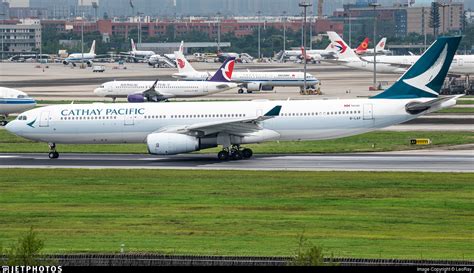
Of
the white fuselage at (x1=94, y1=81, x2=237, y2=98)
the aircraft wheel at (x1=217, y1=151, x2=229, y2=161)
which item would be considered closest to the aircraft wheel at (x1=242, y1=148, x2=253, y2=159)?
the aircraft wheel at (x1=217, y1=151, x2=229, y2=161)

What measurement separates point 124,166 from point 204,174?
5.81m

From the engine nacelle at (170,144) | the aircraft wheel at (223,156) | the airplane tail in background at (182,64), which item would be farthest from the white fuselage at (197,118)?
the airplane tail in background at (182,64)

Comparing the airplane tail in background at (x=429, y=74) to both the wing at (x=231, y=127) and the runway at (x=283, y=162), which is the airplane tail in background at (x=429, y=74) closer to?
the runway at (x=283, y=162)

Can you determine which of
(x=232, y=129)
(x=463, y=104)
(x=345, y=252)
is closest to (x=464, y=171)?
(x=232, y=129)

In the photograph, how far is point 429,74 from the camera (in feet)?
199

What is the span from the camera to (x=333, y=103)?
198 feet

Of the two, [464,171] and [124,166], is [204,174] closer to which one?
[124,166]

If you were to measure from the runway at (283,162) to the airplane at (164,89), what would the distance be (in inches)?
1847

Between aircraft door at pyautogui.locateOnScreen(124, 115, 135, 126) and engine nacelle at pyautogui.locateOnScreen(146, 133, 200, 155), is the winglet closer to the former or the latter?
engine nacelle at pyautogui.locateOnScreen(146, 133, 200, 155)

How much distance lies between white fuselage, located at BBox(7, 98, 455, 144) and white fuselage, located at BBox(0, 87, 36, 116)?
851 inches

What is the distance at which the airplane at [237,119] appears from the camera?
Result: 59.0 metres

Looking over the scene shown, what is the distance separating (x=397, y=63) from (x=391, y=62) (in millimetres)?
1029
